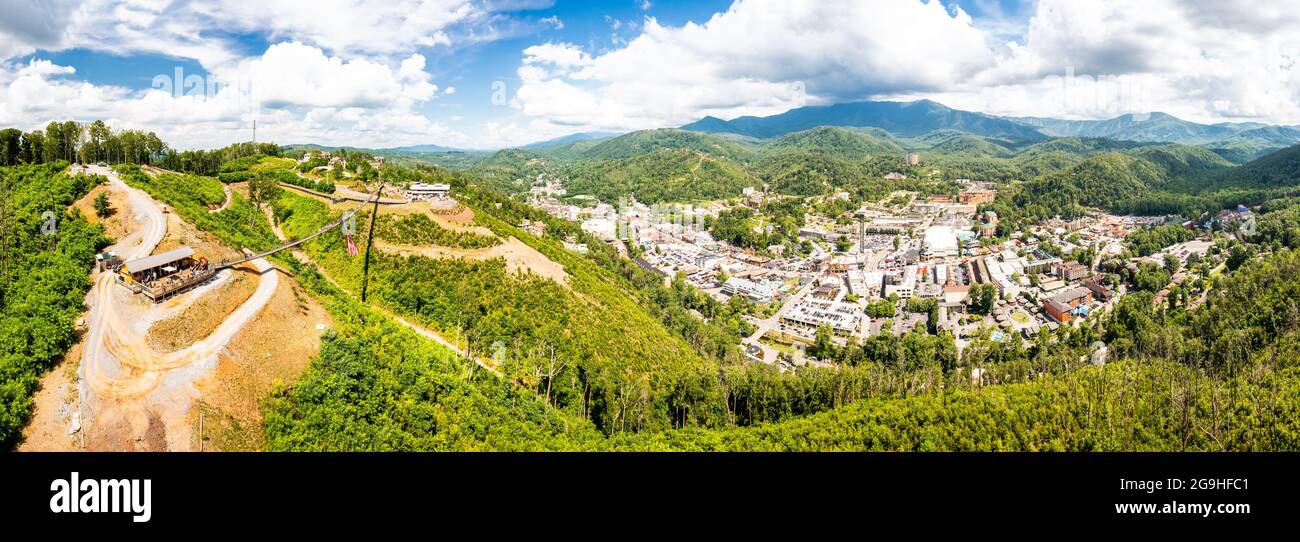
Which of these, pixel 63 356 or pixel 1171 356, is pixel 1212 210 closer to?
pixel 1171 356

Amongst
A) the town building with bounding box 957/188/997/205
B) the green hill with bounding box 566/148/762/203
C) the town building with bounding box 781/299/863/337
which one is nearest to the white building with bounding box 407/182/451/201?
the town building with bounding box 781/299/863/337

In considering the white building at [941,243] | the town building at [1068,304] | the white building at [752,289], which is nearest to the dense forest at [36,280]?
the white building at [752,289]

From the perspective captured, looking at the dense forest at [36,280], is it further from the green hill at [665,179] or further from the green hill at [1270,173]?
the green hill at [1270,173]

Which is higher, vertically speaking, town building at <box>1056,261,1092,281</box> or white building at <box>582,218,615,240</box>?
white building at <box>582,218,615,240</box>

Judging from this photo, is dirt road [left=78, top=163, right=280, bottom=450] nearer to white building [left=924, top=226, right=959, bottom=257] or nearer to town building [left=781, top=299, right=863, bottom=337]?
town building [left=781, top=299, right=863, bottom=337]

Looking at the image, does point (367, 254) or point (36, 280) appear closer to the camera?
point (36, 280)

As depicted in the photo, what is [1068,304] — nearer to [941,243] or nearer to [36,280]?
[941,243]

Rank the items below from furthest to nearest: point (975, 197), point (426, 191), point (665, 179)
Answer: point (665, 179), point (975, 197), point (426, 191)

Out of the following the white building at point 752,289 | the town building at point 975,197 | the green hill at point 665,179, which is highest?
the green hill at point 665,179

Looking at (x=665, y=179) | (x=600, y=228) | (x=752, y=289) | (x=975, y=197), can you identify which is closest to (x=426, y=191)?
(x=752, y=289)

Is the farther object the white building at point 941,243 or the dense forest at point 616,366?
the white building at point 941,243

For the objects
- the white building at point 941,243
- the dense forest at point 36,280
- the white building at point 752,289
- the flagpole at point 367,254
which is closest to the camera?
the dense forest at point 36,280
